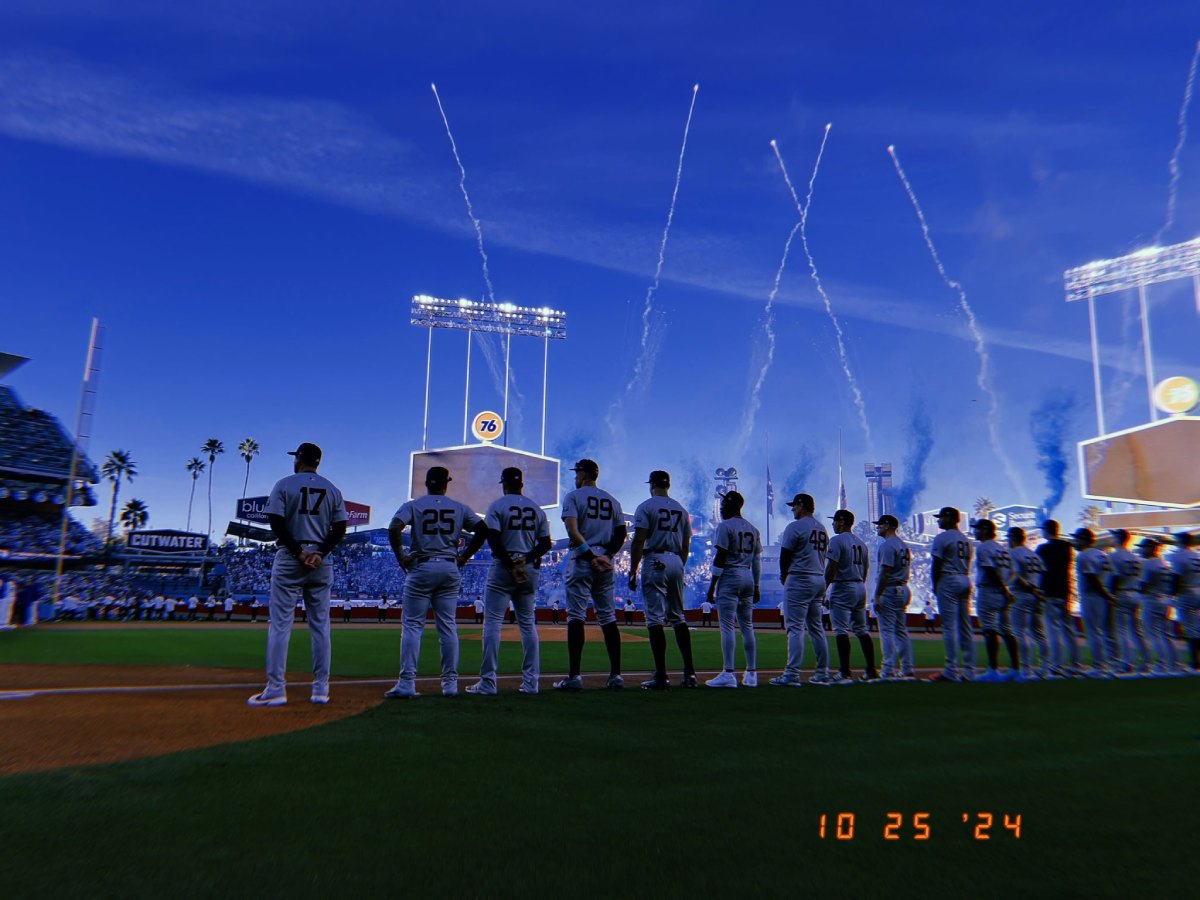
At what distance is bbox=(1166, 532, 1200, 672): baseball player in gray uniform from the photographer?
9.78 meters

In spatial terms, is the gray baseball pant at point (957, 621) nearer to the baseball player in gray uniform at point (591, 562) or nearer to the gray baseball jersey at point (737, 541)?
the gray baseball jersey at point (737, 541)

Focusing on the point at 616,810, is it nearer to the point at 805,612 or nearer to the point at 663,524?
the point at 663,524

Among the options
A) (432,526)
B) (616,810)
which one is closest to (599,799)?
(616,810)

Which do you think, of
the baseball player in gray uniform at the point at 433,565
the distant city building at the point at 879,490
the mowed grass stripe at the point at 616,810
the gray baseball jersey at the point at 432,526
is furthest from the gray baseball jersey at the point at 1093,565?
the distant city building at the point at 879,490

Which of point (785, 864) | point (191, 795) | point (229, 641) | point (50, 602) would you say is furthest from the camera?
point (50, 602)

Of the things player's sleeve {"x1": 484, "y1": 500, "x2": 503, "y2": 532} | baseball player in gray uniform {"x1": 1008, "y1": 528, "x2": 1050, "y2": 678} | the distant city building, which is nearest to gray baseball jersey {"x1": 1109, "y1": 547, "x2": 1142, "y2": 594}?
baseball player in gray uniform {"x1": 1008, "y1": 528, "x2": 1050, "y2": 678}

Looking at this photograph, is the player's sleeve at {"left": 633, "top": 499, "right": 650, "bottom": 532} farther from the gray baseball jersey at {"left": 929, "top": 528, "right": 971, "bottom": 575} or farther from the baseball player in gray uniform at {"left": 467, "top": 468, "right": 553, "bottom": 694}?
the gray baseball jersey at {"left": 929, "top": 528, "right": 971, "bottom": 575}

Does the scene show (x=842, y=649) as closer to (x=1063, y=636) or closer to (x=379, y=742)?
(x=1063, y=636)

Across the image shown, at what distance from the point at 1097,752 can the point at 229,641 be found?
50.7 feet

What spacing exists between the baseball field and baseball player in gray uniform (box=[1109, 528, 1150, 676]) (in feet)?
15.6

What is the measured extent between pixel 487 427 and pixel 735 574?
35.3m

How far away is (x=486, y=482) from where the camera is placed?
4053 centimetres

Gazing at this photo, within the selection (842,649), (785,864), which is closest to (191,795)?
(785,864)

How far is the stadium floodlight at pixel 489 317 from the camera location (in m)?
44.9
